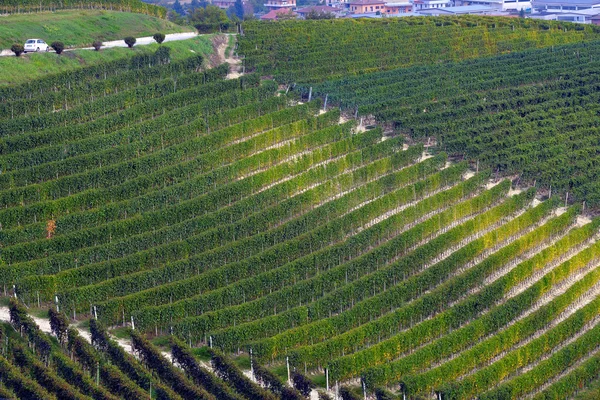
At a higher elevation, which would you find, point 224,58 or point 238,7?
point 224,58

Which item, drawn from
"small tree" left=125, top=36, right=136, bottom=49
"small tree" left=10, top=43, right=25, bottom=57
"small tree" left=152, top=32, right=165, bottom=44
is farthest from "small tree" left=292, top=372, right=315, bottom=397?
A: "small tree" left=152, top=32, right=165, bottom=44

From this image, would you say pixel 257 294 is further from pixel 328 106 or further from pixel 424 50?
pixel 424 50

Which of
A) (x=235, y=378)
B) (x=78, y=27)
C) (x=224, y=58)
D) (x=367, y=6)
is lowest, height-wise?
(x=235, y=378)

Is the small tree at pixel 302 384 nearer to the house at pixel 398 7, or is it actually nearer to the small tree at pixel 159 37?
the small tree at pixel 159 37

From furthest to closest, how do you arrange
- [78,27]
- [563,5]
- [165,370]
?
[563,5]
[78,27]
[165,370]

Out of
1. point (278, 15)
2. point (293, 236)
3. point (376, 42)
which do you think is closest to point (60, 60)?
point (293, 236)

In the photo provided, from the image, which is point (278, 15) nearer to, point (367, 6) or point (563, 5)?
point (367, 6)

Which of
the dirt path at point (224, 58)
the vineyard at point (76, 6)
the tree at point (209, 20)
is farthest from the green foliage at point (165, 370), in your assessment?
the tree at point (209, 20)
